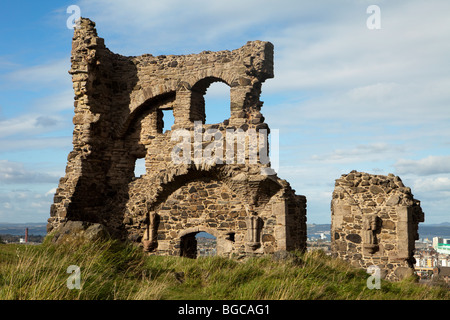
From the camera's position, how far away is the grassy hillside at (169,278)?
6180 millimetres

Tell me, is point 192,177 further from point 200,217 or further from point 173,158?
point 200,217

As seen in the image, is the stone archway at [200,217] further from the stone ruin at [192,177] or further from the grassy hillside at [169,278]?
the grassy hillside at [169,278]

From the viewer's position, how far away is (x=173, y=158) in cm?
1505

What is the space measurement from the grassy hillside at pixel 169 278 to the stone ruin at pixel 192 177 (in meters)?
→ 2.79

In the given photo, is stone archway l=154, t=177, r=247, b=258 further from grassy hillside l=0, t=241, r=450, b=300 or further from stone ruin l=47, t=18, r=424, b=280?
grassy hillside l=0, t=241, r=450, b=300

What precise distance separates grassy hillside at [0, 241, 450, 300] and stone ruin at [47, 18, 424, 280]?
2790 mm

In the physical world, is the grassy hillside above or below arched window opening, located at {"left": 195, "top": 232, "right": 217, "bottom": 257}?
above

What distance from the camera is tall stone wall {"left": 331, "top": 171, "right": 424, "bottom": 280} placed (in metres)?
11.7

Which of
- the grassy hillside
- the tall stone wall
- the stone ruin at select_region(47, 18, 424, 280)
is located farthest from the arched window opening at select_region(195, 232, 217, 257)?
the tall stone wall

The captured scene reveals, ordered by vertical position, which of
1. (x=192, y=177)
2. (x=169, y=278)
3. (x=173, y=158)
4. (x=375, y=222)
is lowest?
(x=169, y=278)

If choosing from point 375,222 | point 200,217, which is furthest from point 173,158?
point 375,222

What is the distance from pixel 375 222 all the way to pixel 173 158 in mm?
6329
